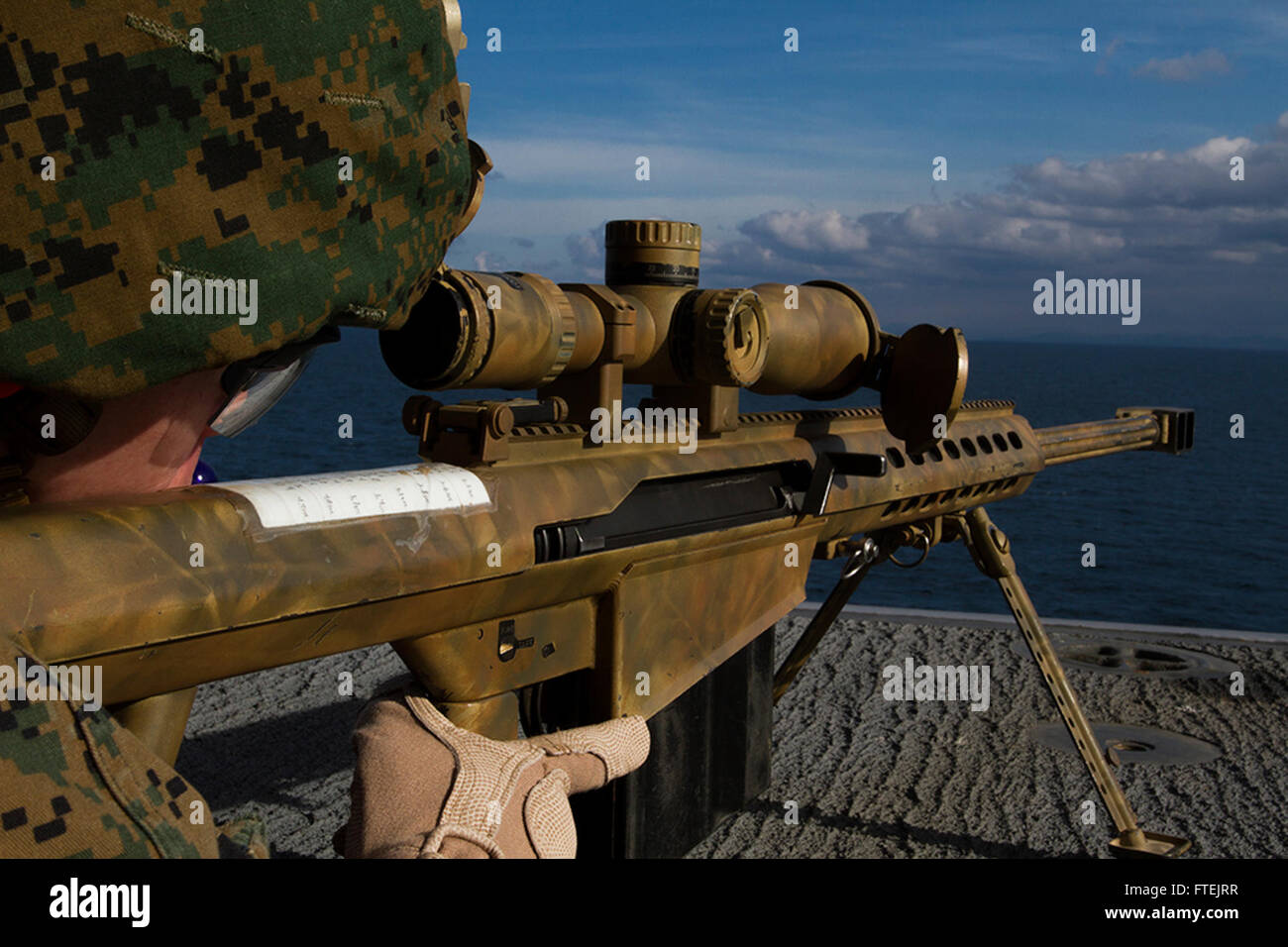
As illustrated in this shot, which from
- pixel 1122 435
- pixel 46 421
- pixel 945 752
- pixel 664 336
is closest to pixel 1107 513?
pixel 945 752

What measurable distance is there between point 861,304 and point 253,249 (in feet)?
8.55

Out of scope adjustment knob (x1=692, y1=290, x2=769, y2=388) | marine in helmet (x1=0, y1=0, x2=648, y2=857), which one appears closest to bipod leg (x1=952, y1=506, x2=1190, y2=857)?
scope adjustment knob (x1=692, y1=290, x2=769, y2=388)

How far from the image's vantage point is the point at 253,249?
3.53 feet

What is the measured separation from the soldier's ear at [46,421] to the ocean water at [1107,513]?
6487mm

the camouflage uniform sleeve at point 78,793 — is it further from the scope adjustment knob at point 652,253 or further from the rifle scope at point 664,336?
the scope adjustment knob at point 652,253

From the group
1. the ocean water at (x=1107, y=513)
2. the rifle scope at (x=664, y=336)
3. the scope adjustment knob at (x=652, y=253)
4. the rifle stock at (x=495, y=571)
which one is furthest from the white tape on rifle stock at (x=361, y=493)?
the ocean water at (x=1107, y=513)

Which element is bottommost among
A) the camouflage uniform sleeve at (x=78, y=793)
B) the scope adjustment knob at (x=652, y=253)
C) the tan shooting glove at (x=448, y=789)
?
the tan shooting glove at (x=448, y=789)

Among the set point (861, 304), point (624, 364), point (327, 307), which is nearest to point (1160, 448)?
point (861, 304)

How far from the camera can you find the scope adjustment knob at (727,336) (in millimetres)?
2748

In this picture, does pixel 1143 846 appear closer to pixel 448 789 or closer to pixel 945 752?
pixel 945 752

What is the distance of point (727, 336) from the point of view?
108 inches

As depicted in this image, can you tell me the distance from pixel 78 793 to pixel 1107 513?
104ft

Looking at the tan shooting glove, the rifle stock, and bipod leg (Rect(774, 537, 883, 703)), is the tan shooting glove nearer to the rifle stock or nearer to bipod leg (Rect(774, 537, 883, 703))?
the rifle stock

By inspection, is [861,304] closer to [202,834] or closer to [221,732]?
[202,834]
